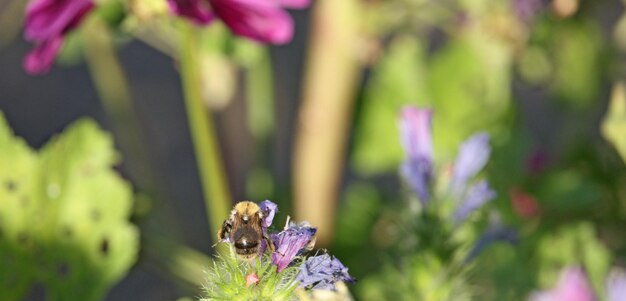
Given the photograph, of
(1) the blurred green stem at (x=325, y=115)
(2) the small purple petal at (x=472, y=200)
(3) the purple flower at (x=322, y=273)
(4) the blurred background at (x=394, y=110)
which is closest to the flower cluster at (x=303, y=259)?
(3) the purple flower at (x=322, y=273)

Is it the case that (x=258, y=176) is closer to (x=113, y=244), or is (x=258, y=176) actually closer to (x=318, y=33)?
(x=318, y=33)

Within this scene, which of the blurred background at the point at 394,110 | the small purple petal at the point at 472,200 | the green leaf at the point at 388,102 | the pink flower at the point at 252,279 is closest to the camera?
the pink flower at the point at 252,279

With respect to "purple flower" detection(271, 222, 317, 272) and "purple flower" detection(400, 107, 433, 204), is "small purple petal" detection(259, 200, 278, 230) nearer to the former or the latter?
"purple flower" detection(271, 222, 317, 272)

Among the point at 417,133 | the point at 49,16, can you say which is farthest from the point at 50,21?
the point at 417,133

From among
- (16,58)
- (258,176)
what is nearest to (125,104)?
(258,176)

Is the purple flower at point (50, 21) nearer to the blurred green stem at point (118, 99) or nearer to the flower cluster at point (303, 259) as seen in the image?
the flower cluster at point (303, 259)

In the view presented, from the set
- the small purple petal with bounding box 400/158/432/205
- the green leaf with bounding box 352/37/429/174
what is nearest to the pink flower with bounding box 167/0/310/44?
the small purple petal with bounding box 400/158/432/205
